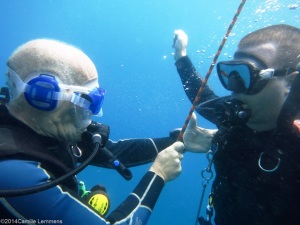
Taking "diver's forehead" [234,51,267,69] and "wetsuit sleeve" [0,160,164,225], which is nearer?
"wetsuit sleeve" [0,160,164,225]

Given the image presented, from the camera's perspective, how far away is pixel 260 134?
8.36 ft

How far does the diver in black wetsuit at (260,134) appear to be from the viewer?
6.70 ft

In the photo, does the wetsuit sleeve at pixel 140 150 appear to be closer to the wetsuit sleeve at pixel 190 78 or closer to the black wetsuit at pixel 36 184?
the wetsuit sleeve at pixel 190 78

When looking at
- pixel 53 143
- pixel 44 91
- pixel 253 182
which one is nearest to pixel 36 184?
pixel 53 143

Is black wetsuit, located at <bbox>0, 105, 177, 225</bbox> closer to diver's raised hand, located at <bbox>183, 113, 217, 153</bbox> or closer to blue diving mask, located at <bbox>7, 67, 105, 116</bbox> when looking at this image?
blue diving mask, located at <bbox>7, 67, 105, 116</bbox>

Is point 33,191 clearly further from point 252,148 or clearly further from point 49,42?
point 252,148

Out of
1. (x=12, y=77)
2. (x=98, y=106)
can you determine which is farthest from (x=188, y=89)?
(x=12, y=77)

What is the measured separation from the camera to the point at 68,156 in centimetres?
221

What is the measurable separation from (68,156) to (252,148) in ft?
5.40

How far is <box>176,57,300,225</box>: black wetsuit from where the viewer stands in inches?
80.4

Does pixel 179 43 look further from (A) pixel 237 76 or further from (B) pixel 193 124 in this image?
(A) pixel 237 76

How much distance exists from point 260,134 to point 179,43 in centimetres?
195

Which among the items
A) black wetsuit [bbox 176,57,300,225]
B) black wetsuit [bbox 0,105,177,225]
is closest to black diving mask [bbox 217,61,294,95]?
black wetsuit [bbox 176,57,300,225]

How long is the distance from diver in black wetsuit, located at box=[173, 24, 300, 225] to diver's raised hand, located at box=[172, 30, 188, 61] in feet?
3.99
